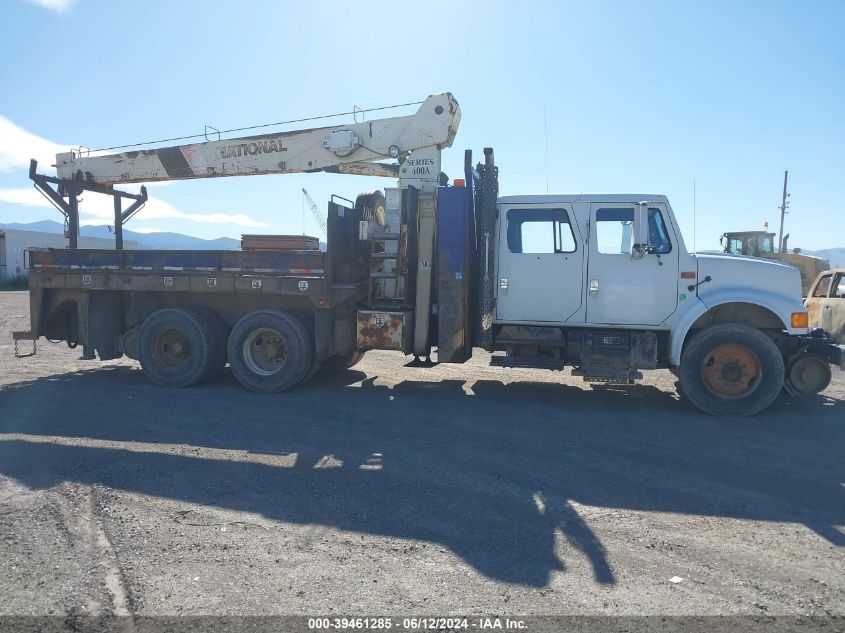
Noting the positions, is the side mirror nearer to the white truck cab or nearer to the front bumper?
the white truck cab

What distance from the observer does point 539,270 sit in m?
8.05

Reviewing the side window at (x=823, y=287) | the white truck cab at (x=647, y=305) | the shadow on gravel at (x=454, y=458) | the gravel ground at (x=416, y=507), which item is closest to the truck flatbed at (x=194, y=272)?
the shadow on gravel at (x=454, y=458)

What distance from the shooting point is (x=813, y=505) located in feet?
15.3

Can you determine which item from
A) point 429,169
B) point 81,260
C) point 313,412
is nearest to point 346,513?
point 313,412

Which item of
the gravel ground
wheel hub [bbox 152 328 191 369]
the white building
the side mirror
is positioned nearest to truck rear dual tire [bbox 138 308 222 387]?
wheel hub [bbox 152 328 191 369]

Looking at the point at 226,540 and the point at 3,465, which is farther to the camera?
the point at 3,465

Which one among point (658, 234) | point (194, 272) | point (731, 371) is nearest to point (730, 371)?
point (731, 371)

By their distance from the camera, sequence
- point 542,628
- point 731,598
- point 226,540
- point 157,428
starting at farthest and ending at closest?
point 157,428 < point 226,540 < point 731,598 < point 542,628

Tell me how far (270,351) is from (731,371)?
20.4 feet

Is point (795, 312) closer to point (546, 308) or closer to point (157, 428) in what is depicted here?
point (546, 308)

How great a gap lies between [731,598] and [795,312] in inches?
206

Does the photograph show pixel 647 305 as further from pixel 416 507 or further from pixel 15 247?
pixel 15 247

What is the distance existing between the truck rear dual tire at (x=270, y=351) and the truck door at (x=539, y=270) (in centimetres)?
282

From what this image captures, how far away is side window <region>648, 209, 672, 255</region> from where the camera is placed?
7.68m
